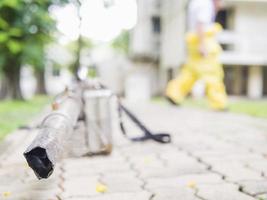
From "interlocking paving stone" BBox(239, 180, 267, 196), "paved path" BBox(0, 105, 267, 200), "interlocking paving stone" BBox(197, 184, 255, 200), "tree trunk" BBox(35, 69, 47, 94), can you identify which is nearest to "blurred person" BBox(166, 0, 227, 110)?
"paved path" BBox(0, 105, 267, 200)

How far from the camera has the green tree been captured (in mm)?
13305

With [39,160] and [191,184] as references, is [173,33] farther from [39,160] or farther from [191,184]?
[39,160]

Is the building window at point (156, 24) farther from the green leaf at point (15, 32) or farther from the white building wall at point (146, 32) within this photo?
the green leaf at point (15, 32)

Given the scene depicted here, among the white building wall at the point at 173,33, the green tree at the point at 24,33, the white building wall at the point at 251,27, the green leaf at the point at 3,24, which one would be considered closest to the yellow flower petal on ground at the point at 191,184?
the green tree at the point at 24,33

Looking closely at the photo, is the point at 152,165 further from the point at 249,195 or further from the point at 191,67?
the point at 191,67

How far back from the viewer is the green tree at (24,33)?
13.3m

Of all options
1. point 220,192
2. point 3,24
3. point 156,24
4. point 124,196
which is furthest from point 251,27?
point 124,196

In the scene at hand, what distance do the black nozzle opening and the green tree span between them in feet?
36.6

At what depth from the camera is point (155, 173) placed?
11.2 ft

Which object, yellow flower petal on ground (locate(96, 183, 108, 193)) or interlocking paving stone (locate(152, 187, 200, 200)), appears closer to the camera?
interlocking paving stone (locate(152, 187, 200, 200))

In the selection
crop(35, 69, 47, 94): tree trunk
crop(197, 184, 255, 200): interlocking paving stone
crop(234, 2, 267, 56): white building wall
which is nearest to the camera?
crop(197, 184, 255, 200): interlocking paving stone

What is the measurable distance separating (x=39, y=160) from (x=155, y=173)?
1.57 meters

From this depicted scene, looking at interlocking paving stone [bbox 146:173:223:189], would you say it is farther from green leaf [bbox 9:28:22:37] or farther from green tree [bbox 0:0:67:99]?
green leaf [bbox 9:28:22:37]

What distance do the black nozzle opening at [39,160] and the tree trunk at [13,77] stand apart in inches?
522
